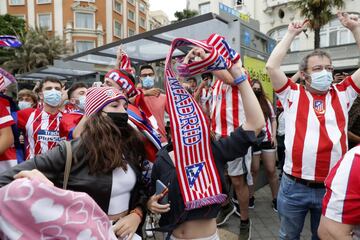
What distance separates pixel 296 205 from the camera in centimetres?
263

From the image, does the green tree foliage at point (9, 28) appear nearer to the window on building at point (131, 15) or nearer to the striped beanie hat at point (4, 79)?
the window on building at point (131, 15)

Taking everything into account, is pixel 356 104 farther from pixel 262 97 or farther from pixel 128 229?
pixel 128 229

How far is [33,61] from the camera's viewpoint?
33406 millimetres

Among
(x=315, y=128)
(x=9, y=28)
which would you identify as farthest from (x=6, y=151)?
(x=9, y=28)

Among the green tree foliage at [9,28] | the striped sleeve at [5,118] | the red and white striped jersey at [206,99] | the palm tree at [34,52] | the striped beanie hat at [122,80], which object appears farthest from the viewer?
the green tree foliage at [9,28]

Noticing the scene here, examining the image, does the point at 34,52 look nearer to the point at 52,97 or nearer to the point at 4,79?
the point at 52,97

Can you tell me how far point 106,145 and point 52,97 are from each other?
2.30 metres

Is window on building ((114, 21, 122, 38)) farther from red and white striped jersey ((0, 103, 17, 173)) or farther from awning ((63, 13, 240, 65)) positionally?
red and white striped jersey ((0, 103, 17, 173))

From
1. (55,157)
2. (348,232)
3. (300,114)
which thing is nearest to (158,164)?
(55,157)

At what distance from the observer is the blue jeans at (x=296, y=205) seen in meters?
2.57

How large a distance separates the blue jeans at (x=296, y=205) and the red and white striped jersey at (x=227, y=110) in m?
1.52

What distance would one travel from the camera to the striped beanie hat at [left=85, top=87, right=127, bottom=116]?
6.57 ft

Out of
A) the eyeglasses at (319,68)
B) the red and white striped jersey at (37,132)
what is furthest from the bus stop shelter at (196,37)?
the red and white striped jersey at (37,132)

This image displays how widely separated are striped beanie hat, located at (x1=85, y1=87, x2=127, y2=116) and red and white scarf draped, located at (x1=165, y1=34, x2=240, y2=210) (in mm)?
352
